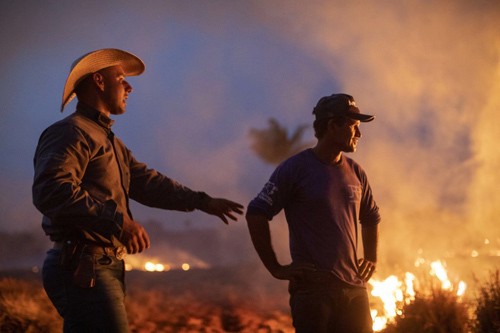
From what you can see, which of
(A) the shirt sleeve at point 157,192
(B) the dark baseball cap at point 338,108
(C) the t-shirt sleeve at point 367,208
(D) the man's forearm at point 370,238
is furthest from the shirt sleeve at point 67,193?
(D) the man's forearm at point 370,238

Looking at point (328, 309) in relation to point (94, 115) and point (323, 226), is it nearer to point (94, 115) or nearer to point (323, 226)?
point (323, 226)

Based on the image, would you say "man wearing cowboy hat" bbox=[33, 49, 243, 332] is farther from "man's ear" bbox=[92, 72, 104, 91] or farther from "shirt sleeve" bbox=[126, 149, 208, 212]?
"shirt sleeve" bbox=[126, 149, 208, 212]

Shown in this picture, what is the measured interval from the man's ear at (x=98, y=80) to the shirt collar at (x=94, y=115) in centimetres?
17

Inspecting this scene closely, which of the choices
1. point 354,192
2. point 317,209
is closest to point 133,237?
point 317,209

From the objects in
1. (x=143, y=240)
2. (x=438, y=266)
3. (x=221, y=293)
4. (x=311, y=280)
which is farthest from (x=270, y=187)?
(x=221, y=293)

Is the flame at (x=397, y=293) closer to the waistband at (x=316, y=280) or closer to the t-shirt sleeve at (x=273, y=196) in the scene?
the waistband at (x=316, y=280)

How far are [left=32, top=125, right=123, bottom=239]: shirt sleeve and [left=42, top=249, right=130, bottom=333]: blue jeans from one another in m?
0.23

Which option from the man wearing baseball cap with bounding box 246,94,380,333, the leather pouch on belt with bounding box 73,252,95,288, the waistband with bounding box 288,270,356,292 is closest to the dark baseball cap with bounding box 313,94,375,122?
the man wearing baseball cap with bounding box 246,94,380,333

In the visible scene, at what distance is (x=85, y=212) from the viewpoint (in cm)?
297

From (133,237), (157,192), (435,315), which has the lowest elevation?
(133,237)

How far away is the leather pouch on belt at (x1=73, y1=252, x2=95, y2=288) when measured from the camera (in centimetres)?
308

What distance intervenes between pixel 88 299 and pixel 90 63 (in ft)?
4.94

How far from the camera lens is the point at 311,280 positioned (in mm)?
3986

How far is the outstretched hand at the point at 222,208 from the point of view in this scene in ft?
13.0
